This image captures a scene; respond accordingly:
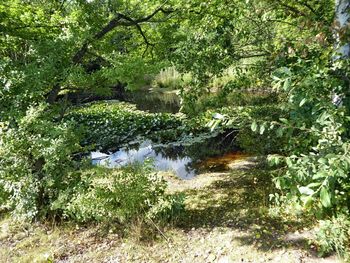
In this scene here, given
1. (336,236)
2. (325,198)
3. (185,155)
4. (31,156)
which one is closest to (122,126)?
(185,155)

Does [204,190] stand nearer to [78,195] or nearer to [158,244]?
[158,244]

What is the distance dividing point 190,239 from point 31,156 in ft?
7.91

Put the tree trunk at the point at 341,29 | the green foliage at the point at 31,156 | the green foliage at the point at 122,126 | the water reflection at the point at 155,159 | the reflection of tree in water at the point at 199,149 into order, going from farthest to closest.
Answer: the green foliage at the point at 122,126 → the reflection of tree in water at the point at 199,149 → the water reflection at the point at 155,159 → the green foliage at the point at 31,156 → the tree trunk at the point at 341,29

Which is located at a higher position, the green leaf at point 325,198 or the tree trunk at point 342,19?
the tree trunk at point 342,19

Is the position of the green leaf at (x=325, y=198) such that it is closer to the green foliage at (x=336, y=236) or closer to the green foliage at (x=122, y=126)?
the green foliage at (x=336, y=236)

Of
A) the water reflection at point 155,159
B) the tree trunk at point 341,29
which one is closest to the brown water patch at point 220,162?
the water reflection at point 155,159

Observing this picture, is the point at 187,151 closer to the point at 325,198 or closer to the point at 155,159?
the point at 155,159


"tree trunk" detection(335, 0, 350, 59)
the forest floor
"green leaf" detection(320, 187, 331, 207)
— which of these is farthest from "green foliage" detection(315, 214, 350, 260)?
"tree trunk" detection(335, 0, 350, 59)

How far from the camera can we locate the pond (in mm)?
7684

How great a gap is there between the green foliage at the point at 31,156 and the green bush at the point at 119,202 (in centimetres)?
33

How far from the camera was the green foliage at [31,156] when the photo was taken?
386 cm

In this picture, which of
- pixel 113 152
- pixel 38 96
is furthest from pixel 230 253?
pixel 113 152

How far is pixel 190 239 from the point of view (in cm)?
376

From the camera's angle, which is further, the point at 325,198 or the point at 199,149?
the point at 199,149
